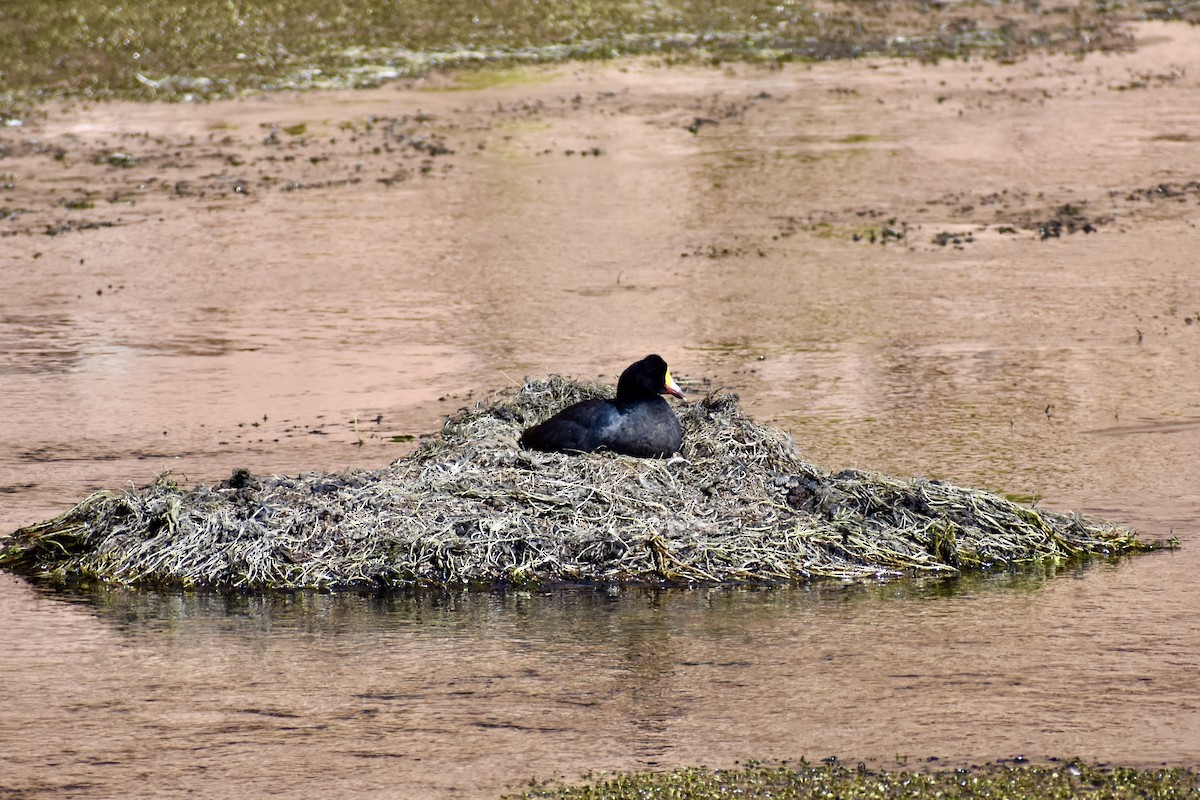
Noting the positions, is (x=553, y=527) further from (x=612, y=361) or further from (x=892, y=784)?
(x=612, y=361)

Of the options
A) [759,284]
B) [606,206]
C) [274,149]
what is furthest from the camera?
[274,149]

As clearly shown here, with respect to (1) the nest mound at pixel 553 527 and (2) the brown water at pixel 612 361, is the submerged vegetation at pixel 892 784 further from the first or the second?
(1) the nest mound at pixel 553 527

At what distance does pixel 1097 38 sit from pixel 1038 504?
15921 mm

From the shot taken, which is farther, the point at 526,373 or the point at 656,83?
the point at 656,83

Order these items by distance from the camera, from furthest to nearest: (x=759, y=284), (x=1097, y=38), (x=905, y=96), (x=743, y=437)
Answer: (x=1097, y=38) < (x=905, y=96) < (x=759, y=284) < (x=743, y=437)

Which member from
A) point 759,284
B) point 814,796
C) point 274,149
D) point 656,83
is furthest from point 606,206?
point 814,796

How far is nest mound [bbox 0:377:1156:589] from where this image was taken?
7.34m

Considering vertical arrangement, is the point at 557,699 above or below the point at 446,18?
below

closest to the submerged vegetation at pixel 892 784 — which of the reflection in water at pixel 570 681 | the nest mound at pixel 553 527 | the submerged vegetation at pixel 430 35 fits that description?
the reflection in water at pixel 570 681

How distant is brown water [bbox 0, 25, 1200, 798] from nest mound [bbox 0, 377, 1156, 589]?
21cm

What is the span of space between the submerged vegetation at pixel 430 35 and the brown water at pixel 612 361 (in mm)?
935

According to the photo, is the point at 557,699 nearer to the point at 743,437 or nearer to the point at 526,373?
the point at 743,437

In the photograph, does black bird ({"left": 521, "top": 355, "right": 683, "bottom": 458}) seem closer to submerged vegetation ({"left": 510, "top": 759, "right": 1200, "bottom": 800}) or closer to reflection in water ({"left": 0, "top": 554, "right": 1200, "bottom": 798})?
reflection in water ({"left": 0, "top": 554, "right": 1200, "bottom": 798})

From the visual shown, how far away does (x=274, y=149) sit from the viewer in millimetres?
17875
